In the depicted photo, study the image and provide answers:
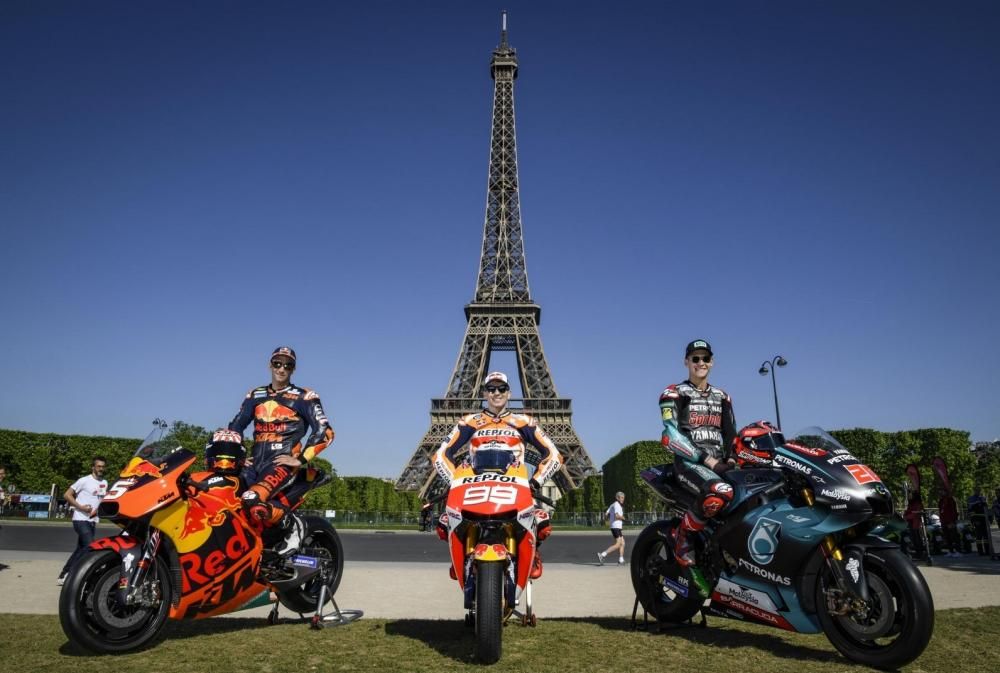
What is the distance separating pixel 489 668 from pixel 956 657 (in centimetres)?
286

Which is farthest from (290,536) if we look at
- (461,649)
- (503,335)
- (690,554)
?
(503,335)

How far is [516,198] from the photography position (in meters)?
62.3

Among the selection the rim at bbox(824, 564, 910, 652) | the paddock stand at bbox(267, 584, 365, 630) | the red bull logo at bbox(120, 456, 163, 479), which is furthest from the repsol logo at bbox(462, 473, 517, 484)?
the rim at bbox(824, 564, 910, 652)

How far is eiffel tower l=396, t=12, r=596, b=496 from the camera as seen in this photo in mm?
48500

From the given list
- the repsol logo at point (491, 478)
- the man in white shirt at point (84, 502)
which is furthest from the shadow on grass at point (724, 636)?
the man in white shirt at point (84, 502)

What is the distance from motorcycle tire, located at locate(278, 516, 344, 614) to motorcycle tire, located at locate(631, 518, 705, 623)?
2505 mm

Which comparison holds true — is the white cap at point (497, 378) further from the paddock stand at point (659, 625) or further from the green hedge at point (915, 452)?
the green hedge at point (915, 452)

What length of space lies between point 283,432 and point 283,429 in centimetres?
2

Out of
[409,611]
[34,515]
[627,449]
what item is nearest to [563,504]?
[627,449]

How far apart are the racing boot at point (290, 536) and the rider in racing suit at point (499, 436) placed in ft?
4.15

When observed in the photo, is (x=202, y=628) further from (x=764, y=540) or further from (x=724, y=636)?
(x=764, y=540)

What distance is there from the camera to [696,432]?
5102 millimetres

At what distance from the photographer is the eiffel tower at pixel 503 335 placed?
159 feet

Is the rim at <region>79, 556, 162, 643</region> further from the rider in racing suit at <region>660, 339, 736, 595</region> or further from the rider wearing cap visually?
the rider in racing suit at <region>660, 339, 736, 595</region>
